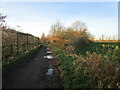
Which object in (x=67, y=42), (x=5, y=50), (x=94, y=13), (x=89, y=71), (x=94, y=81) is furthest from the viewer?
(x=67, y=42)

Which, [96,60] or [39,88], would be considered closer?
[39,88]

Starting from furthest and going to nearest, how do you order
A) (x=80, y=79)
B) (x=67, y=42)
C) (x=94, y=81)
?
(x=67, y=42) → (x=80, y=79) → (x=94, y=81)

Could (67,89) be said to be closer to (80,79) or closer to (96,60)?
(80,79)

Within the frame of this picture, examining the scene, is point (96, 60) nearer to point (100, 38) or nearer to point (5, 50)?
point (5, 50)

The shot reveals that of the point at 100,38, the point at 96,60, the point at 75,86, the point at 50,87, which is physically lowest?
the point at 50,87

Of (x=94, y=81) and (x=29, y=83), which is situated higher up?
(x=94, y=81)

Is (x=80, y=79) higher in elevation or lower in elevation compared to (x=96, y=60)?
lower

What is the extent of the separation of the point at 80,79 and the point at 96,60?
1.05 metres

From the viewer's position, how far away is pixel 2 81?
391 centimetres

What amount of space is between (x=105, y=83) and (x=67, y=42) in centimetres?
1611

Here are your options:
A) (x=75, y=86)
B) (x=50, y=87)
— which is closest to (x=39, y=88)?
(x=50, y=87)

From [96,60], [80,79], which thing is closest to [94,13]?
[96,60]

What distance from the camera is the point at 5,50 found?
18.6 ft

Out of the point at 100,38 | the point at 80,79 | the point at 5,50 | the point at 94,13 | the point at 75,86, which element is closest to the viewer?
the point at 75,86
